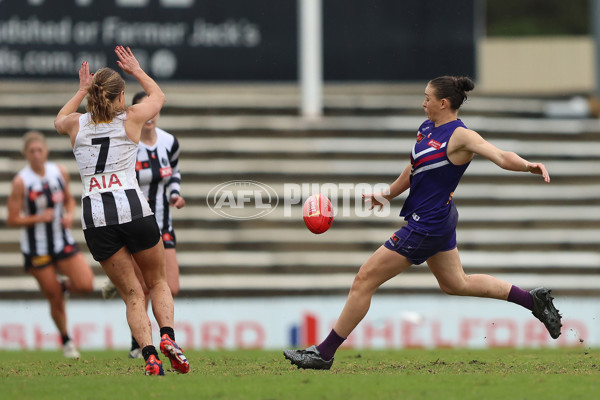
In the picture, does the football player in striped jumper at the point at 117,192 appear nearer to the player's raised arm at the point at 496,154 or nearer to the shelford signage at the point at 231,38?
the player's raised arm at the point at 496,154

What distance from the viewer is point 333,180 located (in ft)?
62.1

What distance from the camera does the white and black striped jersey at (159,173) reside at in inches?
350

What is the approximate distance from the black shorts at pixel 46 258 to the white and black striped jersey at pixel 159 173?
2.59 meters

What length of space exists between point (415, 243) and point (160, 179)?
2.74 metres

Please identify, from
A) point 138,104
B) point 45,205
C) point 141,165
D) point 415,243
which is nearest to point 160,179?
point 141,165

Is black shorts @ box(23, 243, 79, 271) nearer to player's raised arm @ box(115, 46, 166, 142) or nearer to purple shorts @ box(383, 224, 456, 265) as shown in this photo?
player's raised arm @ box(115, 46, 166, 142)

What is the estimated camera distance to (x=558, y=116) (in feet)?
70.7

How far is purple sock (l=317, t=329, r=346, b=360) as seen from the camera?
749cm

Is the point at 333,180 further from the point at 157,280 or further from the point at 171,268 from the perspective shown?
the point at 157,280

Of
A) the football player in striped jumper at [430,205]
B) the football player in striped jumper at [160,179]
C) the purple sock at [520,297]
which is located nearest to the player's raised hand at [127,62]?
the football player in striped jumper at [160,179]

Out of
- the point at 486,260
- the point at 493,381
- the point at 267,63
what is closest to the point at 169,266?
the point at 493,381

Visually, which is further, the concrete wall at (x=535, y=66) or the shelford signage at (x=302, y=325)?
the concrete wall at (x=535, y=66)

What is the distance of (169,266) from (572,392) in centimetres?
399

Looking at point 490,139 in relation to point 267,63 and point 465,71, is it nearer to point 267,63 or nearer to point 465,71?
point 465,71
